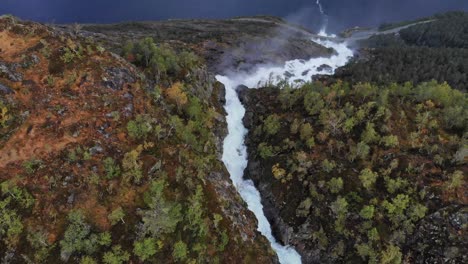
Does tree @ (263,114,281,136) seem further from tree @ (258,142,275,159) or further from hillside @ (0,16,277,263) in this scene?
hillside @ (0,16,277,263)

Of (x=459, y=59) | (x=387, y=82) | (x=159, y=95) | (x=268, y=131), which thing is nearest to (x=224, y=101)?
(x=268, y=131)

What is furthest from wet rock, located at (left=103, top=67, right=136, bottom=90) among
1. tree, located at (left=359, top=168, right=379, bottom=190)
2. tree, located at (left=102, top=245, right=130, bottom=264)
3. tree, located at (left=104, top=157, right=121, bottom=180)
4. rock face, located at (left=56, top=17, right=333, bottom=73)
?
rock face, located at (left=56, top=17, right=333, bottom=73)

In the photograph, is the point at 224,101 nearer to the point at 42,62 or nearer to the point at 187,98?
the point at 187,98

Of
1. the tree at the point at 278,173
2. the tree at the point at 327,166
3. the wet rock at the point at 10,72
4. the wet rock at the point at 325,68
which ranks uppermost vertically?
the wet rock at the point at 10,72

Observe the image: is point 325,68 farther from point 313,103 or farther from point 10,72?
point 10,72

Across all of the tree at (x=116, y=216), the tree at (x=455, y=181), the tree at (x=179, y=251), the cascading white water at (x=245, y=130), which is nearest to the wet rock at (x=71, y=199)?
the tree at (x=116, y=216)

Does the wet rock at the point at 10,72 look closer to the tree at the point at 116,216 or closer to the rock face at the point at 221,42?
the tree at the point at 116,216
